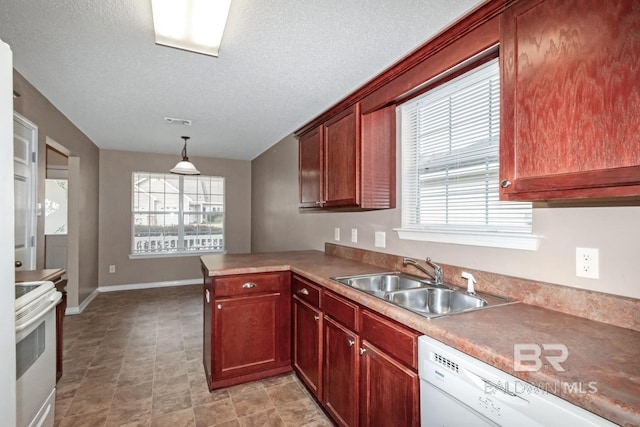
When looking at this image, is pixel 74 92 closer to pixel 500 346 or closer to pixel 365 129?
pixel 365 129

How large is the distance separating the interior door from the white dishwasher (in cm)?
314

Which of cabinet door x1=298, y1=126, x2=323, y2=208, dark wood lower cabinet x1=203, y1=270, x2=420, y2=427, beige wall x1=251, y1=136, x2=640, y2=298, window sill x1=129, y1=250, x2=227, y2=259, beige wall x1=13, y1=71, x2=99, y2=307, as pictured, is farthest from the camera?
window sill x1=129, y1=250, x2=227, y2=259

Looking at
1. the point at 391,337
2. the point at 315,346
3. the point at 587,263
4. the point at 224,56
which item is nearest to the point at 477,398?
the point at 391,337

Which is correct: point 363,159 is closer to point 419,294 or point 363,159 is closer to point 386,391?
point 419,294

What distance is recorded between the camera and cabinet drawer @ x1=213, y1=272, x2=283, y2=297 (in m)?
2.31

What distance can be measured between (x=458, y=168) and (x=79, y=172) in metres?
4.70

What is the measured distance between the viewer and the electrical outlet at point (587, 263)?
49.5 inches

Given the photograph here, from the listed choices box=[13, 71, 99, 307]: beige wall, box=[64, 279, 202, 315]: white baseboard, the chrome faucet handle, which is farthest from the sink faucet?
box=[64, 279, 202, 315]: white baseboard

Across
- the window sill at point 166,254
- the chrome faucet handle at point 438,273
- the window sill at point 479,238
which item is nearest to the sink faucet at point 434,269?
the chrome faucet handle at point 438,273

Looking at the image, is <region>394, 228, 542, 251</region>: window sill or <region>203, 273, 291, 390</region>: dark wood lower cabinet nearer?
<region>394, 228, 542, 251</region>: window sill

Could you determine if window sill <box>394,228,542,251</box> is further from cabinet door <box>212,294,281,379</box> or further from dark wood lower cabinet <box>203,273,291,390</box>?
cabinet door <box>212,294,281,379</box>

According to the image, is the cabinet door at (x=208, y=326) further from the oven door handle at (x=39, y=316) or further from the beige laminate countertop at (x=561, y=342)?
the beige laminate countertop at (x=561, y=342)

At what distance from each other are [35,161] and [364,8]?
3.13 meters

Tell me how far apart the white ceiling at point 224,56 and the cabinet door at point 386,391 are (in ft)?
5.76
